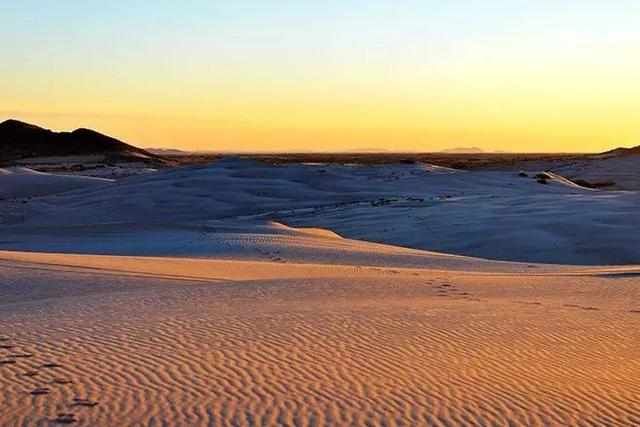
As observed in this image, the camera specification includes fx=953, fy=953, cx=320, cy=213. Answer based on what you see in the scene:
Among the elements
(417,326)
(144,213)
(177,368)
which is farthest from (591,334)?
(144,213)

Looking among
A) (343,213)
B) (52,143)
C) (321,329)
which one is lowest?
(343,213)

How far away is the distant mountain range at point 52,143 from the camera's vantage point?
102 meters

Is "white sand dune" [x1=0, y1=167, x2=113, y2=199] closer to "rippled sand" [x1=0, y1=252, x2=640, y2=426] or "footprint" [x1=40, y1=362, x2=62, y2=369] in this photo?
"rippled sand" [x1=0, y1=252, x2=640, y2=426]

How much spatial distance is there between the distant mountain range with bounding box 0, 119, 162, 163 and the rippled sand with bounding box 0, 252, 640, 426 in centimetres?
8710

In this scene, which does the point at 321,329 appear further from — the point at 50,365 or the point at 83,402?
the point at 83,402

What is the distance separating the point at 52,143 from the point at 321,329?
332 feet

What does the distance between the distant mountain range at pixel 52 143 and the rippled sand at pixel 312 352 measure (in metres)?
87.1

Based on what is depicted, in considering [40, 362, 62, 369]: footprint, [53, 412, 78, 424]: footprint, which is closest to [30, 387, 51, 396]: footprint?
[53, 412, 78, 424]: footprint

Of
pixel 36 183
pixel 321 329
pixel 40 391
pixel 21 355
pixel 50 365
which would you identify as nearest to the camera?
pixel 40 391

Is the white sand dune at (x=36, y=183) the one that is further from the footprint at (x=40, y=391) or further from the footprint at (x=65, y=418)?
the footprint at (x=65, y=418)

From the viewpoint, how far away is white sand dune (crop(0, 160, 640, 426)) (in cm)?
685

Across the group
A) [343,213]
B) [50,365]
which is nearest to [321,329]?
[50,365]

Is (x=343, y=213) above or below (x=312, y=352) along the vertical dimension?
below

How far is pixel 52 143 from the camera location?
106 m
